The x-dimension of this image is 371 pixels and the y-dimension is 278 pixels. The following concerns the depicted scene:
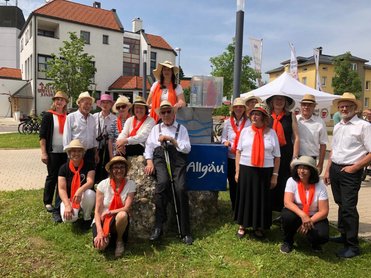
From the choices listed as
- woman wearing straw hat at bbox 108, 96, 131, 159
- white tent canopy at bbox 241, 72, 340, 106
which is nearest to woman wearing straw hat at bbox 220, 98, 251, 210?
woman wearing straw hat at bbox 108, 96, 131, 159

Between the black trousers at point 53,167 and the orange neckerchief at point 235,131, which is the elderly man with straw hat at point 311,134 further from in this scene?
the black trousers at point 53,167

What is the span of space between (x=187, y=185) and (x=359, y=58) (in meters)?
53.9

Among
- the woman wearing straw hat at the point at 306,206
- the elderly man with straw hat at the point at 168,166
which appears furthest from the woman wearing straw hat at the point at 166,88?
the woman wearing straw hat at the point at 306,206

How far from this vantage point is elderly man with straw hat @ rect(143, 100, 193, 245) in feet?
12.5

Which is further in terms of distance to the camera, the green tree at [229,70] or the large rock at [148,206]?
the green tree at [229,70]

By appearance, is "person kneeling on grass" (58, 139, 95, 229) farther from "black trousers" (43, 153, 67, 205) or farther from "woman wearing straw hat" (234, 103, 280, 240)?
"woman wearing straw hat" (234, 103, 280, 240)

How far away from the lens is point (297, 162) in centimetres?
354

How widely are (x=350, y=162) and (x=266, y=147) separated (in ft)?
3.39

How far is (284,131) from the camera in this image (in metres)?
4.03

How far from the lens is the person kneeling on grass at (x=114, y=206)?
11.2ft

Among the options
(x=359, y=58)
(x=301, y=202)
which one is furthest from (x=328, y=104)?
(x=359, y=58)

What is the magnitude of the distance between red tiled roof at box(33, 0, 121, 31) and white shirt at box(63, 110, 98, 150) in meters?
25.8

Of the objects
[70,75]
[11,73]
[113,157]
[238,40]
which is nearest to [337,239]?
[113,157]

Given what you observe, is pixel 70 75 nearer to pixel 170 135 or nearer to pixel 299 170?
pixel 170 135
